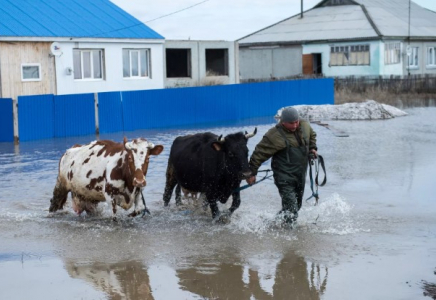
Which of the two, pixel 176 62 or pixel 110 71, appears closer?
pixel 110 71

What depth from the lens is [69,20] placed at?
109 feet

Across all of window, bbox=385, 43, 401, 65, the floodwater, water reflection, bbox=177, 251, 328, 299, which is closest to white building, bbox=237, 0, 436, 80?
window, bbox=385, 43, 401, 65

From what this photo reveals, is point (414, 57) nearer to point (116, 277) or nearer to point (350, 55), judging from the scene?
point (350, 55)

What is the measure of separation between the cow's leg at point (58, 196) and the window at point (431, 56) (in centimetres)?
5218

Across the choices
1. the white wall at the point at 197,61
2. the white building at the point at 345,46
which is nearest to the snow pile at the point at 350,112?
the white wall at the point at 197,61

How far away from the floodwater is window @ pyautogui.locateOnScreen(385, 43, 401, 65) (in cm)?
4073

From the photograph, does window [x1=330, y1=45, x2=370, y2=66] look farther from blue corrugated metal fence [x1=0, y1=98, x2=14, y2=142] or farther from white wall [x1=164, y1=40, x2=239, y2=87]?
blue corrugated metal fence [x1=0, y1=98, x2=14, y2=142]

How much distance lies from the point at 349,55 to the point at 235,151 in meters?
46.2

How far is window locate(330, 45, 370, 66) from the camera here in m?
54.8

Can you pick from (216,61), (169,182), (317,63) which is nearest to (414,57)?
(317,63)

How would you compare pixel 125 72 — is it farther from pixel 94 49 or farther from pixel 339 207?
pixel 339 207

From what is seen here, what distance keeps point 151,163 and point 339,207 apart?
728 centimetres

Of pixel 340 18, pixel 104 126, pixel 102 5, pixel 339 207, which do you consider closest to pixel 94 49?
pixel 102 5

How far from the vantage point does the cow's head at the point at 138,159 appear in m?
10.5
